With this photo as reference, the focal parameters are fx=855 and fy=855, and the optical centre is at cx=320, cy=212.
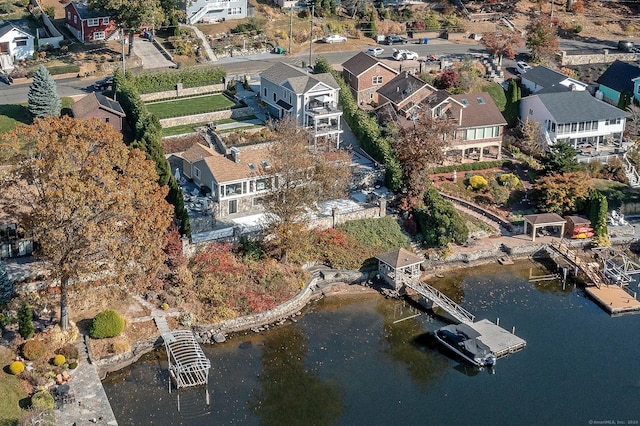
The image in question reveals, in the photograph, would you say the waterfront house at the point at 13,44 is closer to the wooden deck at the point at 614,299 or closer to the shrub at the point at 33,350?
the shrub at the point at 33,350

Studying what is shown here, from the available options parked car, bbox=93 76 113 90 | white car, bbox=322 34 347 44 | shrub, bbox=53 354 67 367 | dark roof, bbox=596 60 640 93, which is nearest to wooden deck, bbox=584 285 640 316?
dark roof, bbox=596 60 640 93

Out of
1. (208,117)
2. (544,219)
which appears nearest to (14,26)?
(208,117)

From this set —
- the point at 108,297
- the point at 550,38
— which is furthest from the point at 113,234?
the point at 550,38

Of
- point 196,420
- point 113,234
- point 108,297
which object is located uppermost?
point 113,234

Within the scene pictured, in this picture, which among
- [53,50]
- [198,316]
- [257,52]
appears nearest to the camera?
[198,316]

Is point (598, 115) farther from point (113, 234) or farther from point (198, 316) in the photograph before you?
point (113, 234)

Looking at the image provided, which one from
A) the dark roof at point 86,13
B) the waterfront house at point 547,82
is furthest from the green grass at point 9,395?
the waterfront house at point 547,82

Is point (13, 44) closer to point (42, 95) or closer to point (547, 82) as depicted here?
point (42, 95)
